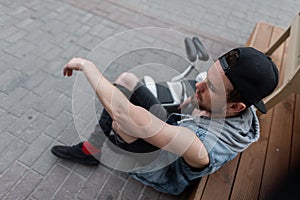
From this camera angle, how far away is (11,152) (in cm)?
204

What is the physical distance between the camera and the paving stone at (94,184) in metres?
1.93

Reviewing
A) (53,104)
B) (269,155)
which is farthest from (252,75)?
(53,104)

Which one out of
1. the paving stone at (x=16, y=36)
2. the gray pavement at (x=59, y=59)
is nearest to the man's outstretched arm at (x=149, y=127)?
the gray pavement at (x=59, y=59)

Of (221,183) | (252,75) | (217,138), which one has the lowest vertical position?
(221,183)

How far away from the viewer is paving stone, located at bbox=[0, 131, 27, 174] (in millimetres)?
1981

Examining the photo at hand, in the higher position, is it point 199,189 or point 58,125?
point 199,189

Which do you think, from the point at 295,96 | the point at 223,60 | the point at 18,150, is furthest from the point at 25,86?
the point at 295,96

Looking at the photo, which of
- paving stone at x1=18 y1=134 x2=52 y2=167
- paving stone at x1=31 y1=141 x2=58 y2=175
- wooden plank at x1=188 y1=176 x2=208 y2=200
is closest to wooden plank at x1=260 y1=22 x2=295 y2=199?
wooden plank at x1=188 y1=176 x2=208 y2=200

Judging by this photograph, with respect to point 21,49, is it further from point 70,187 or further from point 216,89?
point 216,89

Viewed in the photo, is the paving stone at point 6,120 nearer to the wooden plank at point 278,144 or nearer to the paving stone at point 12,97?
the paving stone at point 12,97

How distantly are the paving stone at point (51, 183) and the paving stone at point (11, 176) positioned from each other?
17cm

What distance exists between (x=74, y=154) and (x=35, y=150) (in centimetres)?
34

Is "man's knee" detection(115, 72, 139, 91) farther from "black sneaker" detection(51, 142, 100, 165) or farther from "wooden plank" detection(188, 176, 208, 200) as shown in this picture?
"wooden plank" detection(188, 176, 208, 200)

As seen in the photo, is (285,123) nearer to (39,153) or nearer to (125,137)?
(125,137)
